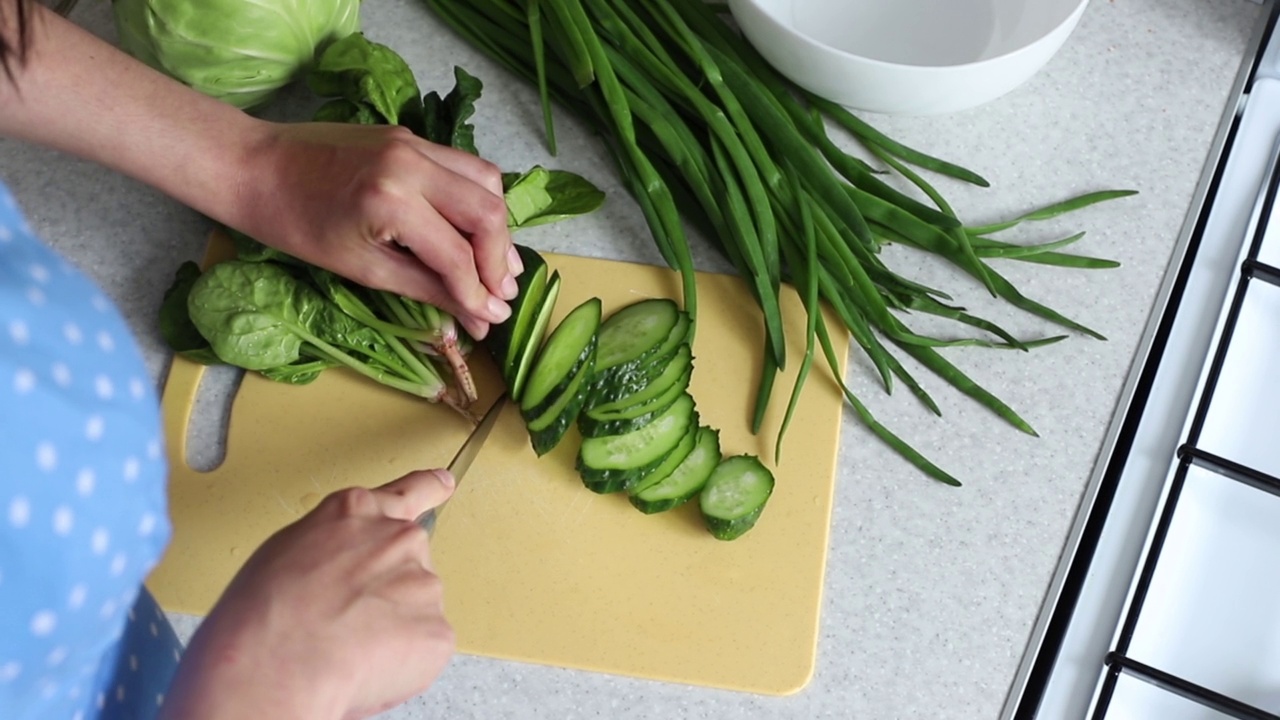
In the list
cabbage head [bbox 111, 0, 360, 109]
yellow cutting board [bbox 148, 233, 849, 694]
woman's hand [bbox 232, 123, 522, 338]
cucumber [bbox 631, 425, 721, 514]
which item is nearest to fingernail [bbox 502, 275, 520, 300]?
woman's hand [bbox 232, 123, 522, 338]

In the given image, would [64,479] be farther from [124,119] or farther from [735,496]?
[735,496]

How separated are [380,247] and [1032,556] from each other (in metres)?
0.65

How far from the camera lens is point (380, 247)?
940 mm

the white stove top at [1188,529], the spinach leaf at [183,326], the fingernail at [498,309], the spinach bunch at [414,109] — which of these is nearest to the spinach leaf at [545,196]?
the spinach bunch at [414,109]

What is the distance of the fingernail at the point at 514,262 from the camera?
988 mm

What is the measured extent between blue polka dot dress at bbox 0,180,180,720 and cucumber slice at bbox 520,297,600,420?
1.18 ft

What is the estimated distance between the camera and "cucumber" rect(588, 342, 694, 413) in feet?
3.27

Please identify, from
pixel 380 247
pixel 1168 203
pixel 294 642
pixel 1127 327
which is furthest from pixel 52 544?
pixel 1168 203

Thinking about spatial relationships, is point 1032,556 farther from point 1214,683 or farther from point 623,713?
point 623,713

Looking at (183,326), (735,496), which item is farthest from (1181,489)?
(183,326)

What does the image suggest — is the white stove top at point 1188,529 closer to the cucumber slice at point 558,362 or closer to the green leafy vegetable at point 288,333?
the cucumber slice at point 558,362

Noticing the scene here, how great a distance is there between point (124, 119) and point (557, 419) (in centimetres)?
44

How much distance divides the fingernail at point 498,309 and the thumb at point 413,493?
0.23m

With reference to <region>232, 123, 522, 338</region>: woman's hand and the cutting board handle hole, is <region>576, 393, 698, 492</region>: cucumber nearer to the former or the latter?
<region>232, 123, 522, 338</region>: woman's hand
